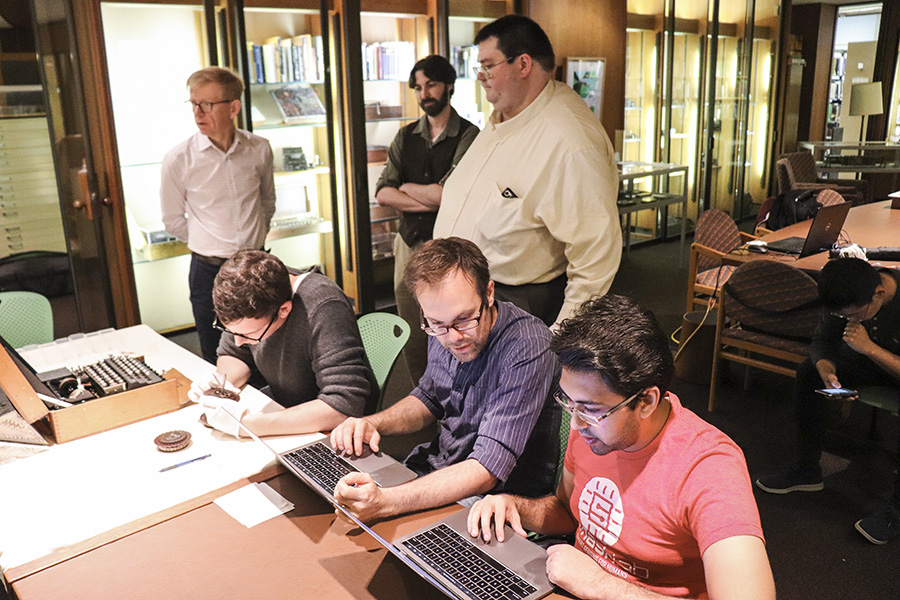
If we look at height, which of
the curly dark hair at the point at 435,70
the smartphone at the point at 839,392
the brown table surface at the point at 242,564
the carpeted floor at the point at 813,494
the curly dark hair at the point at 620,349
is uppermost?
the curly dark hair at the point at 435,70

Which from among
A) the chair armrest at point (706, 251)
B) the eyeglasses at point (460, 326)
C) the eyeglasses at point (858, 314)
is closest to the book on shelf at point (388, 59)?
the chair armrest at point (706, 251)

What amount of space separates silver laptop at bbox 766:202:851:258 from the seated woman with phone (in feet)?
3.36

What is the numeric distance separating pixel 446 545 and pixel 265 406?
3.23 feet

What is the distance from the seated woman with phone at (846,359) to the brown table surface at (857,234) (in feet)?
2.74

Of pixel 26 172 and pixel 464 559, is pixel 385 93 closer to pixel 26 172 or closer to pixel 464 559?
pixel 26 172

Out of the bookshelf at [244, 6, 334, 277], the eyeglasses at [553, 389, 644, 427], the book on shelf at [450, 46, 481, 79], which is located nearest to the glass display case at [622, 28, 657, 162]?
the book on shelf at [450, 46, 481, 79]

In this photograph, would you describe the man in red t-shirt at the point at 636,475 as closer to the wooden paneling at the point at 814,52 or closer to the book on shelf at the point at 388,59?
the book on shelf at the point at 388,59

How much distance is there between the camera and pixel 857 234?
458 centimetres

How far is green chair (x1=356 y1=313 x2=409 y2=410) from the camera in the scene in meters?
2.54

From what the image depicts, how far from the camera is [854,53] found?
1016 cm

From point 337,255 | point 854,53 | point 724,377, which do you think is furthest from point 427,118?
point 854,53

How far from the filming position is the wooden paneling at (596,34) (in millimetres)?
6090

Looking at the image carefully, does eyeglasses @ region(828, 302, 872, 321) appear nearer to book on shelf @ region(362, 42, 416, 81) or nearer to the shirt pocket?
the shirt pocket

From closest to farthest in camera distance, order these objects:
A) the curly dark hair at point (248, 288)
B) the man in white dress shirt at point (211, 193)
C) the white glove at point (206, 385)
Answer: the curly dark hair at point (248, 288)
the white glove at point (206, 385)
the man in white dress shirt at point (211, 193)
